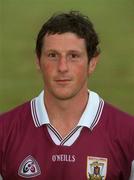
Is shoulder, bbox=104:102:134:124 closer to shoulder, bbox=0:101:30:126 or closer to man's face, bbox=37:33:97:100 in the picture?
man's face, bbox=37:33:97:100

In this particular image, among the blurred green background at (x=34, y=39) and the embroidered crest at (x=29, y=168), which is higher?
the blurred green background at (x=34, y=39)

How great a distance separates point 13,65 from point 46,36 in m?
1.71

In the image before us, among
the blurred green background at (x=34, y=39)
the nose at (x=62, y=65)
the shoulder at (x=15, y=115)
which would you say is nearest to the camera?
the nose at (x=62, y=65)

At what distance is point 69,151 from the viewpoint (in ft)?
6.17

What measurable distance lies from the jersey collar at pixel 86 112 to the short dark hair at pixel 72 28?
132 mm

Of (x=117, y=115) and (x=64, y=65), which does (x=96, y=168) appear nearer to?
(x=117, y=115)

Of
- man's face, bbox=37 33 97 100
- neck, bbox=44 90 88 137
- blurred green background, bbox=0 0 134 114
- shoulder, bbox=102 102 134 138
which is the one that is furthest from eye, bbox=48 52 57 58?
blurred green background, bbox=0 0 134 114

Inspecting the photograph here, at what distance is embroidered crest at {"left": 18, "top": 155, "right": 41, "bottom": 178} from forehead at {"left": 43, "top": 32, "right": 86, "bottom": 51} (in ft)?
1.02

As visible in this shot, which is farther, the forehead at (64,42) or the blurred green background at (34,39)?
the blurred green background at (34,39)

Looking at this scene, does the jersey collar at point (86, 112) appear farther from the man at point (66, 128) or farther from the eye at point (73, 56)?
the eye at point (73, 56)

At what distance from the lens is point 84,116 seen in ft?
6.35

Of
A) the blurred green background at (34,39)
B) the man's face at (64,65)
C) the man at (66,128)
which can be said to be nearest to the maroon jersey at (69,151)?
the man at (66,128)

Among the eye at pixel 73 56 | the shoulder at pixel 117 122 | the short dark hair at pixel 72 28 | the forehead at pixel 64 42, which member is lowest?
the shoulder at pixel 117 122

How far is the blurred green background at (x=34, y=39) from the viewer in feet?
11.8
